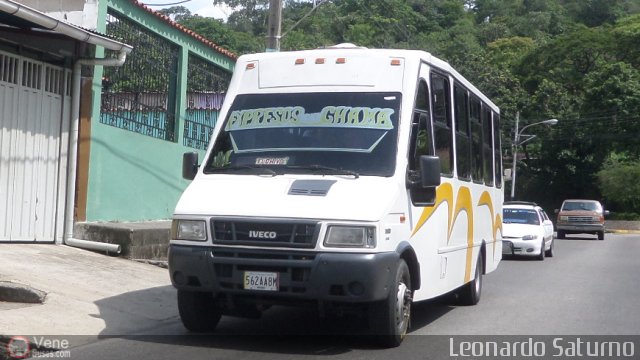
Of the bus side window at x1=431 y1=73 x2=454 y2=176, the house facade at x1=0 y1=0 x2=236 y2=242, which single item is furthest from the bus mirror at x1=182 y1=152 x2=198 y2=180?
the house facade at x1=0 y1=0 x2=236 y2=242

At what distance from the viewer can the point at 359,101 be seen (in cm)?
850

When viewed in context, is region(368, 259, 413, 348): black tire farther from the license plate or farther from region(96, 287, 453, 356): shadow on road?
the license plate

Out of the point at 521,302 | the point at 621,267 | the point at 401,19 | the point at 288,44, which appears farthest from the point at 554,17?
the point at 521,302

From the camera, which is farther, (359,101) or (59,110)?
(59,110)

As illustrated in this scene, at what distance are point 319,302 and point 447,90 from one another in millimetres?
3606

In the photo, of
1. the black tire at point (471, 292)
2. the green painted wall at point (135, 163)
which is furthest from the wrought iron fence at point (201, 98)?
the black tire at point (471, 292)

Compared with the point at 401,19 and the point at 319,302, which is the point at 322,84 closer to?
the point at 319,302

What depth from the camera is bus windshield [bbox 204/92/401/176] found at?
8133mm

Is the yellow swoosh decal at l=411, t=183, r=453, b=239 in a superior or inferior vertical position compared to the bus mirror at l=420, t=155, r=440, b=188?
inferior

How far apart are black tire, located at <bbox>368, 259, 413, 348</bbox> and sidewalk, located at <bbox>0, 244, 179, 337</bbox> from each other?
261 centimetres

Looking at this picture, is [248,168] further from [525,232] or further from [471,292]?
[525,232]

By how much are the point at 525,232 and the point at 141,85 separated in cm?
1067

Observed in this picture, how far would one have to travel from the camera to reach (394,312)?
7.58 meters

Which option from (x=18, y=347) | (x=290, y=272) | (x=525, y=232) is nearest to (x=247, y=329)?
(x=290, y=272)
